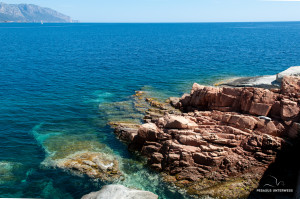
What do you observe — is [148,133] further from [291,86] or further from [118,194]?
[291,86]

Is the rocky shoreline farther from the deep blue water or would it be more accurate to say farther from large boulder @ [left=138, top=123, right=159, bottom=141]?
the deep blue water

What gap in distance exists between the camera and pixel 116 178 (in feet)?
95.7

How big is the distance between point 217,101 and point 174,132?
11.3 metres

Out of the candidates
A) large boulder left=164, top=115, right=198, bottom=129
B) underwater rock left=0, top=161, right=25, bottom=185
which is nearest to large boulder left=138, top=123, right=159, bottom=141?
large boulder left=164, top=115, right=198, bottom=129

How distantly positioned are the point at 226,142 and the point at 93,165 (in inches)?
658

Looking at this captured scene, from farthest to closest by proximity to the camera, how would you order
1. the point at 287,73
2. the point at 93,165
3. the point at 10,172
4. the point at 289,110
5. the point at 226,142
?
the point at 287,73 < the point at 289,110 < the point at 93,165 < the point at 226,142 < the point at 10,172

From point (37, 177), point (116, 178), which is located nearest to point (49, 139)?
point (37, 177)

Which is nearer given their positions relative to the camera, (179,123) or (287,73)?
(179,123)

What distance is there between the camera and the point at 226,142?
30.6 metres

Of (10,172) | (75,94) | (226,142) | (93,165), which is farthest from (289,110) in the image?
(75,94)

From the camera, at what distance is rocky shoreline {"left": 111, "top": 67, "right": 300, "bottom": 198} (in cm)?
2853

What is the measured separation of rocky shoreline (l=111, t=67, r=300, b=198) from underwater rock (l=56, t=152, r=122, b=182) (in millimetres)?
4383

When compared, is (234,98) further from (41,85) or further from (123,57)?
(123,57)

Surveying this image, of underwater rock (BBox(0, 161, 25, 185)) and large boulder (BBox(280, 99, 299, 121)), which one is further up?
large boulder (BBox(280, 99, 299, 121))
